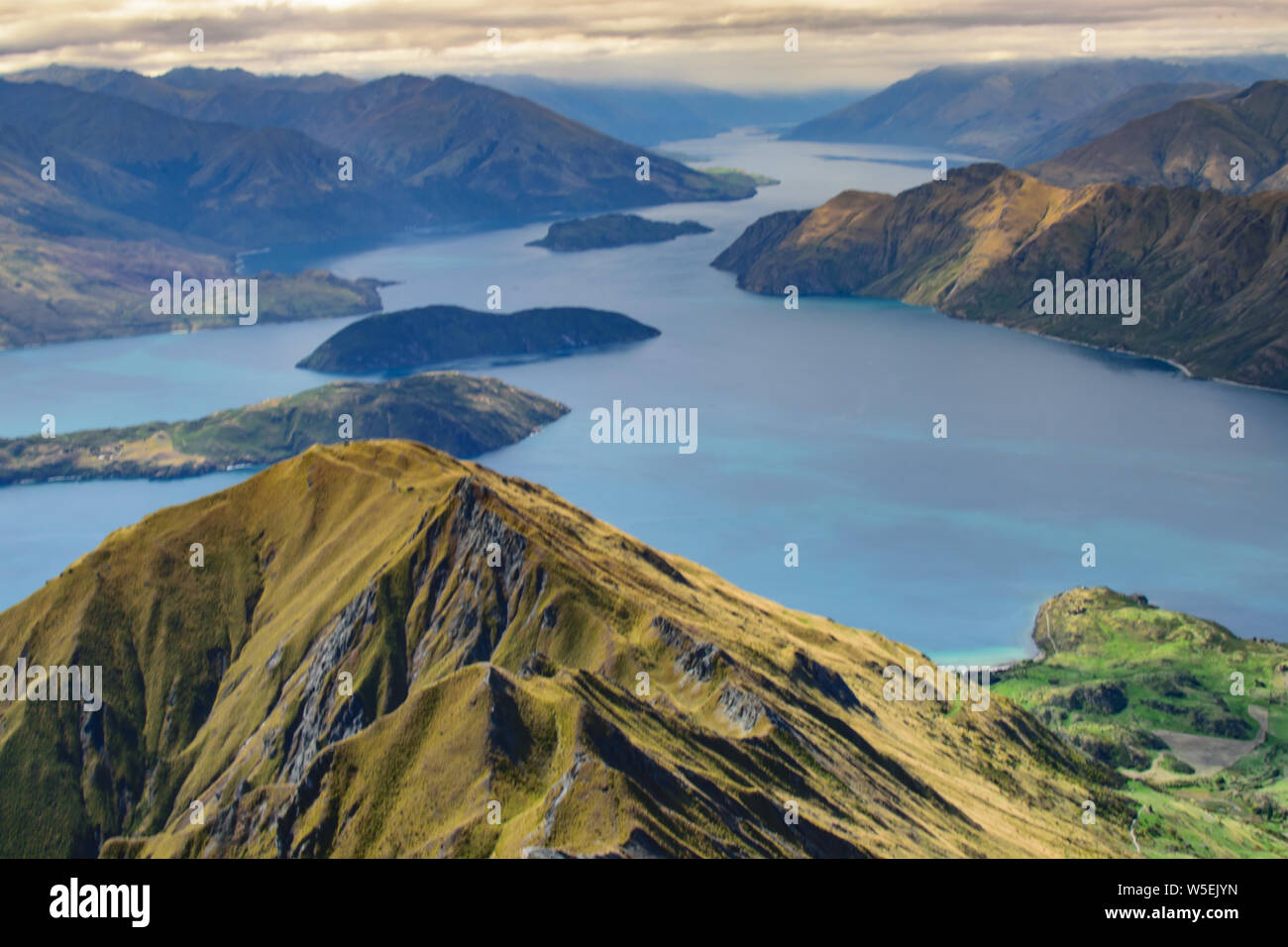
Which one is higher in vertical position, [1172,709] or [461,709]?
[461,709]

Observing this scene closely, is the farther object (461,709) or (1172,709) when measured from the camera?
(1172,709)

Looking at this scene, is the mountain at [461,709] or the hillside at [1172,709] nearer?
the mountain at [461,709]

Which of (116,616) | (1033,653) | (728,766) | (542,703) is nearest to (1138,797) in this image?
(1033,653)
